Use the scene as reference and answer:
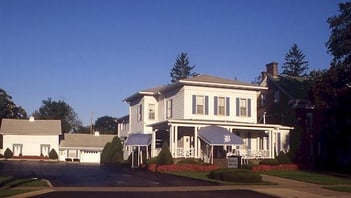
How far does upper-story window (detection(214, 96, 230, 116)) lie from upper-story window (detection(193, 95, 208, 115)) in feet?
3.43

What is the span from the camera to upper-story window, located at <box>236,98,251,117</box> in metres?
47.0

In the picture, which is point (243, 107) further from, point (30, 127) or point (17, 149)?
point (30, 127)

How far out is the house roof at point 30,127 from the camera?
80188mm

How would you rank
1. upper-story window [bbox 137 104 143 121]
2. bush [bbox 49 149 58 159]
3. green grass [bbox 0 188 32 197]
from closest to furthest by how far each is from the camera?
green grass [bbox 0 188 32 197], upper-story window [bbox 137 104 143 121], bush [bbox 49 149 58 159]

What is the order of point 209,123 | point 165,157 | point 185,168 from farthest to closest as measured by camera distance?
point 209,123
point 165,157
point 185,168

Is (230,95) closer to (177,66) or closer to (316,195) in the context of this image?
(316,195)

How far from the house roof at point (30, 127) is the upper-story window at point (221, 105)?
139ft

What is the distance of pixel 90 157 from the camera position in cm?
8112

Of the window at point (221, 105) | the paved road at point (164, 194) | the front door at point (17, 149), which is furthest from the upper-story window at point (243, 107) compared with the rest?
the front door at point (17, 149)

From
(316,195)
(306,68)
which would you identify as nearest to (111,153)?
(316,195)

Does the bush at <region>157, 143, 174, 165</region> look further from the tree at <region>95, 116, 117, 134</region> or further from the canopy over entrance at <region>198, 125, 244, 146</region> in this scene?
the tree at <region>95, 116, 117, 134</region>

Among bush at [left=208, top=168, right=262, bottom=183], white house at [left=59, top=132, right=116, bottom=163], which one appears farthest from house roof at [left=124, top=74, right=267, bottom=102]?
white house at [left=59, top=132, right=116, bottom=163]

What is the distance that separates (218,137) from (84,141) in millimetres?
47342

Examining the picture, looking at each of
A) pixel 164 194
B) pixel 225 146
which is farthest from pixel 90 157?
pixel 164 194
